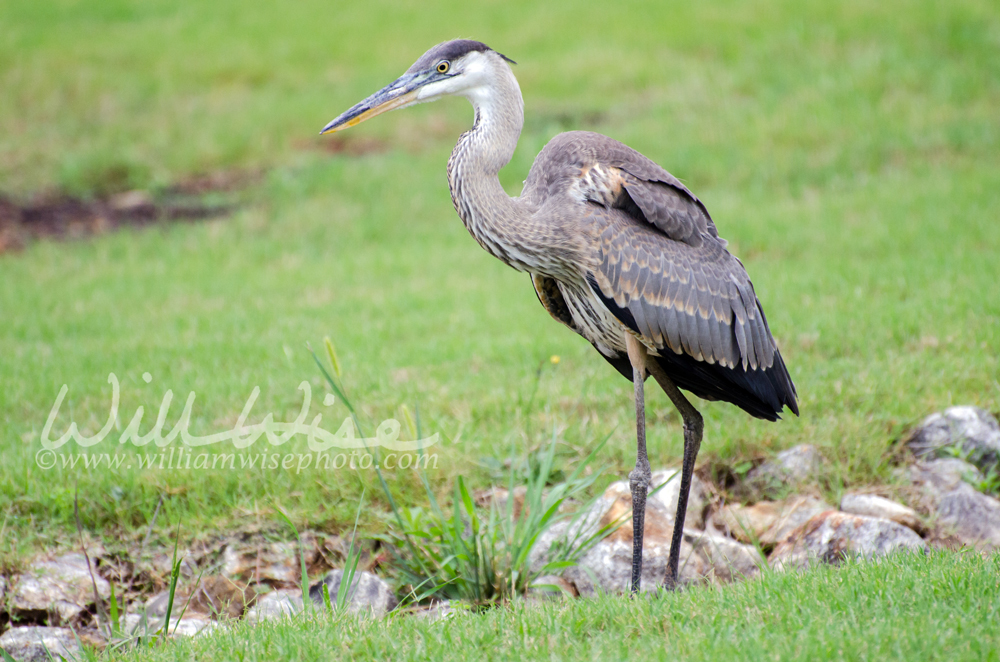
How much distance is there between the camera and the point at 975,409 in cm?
574

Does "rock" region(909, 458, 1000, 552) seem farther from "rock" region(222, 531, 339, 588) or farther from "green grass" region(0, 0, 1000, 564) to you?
"rock" region(222, 531, 339, 588)

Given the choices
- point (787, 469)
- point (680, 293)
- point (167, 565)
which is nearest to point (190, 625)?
point (167, 565)

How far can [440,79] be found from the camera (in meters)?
4.55

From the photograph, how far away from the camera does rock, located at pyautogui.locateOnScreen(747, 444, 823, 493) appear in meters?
5.55

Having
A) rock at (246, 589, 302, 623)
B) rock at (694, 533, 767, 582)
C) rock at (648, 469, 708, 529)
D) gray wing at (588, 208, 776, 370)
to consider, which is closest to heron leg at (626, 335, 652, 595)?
gray wing at (588, 208, 776, 370)

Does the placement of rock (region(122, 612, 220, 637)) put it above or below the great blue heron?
below

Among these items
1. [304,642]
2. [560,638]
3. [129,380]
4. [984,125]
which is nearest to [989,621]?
[560,638]

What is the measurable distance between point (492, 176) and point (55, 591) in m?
3.10

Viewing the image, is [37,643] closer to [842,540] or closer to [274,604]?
[274,604]

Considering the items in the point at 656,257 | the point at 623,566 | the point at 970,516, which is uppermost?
the point at 656,257

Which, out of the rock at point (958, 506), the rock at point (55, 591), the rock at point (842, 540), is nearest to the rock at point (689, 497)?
the rock at point (842, 540)

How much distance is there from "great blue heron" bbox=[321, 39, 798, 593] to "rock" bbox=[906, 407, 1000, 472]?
130 centimetres

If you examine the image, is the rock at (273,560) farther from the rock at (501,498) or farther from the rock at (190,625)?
the rock at (501,498)

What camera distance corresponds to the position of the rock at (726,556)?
4.92 metres
